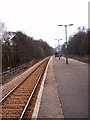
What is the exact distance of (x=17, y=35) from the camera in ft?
294

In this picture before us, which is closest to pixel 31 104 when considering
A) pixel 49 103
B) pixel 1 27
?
pixel 49 103

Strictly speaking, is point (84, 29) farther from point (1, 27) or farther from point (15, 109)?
point (15, 109)

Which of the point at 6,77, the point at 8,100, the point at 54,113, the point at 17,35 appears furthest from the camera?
the point at 17,35

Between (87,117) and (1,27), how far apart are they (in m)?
66.4

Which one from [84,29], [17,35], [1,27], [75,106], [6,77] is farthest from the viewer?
[84,29]

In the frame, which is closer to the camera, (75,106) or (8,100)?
(75,106)

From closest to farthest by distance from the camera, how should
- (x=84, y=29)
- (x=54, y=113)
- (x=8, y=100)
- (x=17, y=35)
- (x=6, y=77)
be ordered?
(x=54, y=113) → (x=8, y=100) → (x=6, y=77) → (x=17, y=35) → (x=84, y=29)

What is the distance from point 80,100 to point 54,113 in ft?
8.93

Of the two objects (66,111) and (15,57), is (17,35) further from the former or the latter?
(66,111)

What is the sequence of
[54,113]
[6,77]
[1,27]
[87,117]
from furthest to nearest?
[1,27], [6,77], [54,113], [87,117]

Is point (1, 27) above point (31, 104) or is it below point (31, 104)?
above

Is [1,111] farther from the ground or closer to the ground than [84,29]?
closer to the ground

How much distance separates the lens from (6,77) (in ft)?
111

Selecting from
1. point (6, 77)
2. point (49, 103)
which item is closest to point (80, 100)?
point (49, 103)
